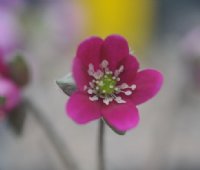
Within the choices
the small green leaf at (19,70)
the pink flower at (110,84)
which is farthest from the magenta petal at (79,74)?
the small green leaf at (19,70)

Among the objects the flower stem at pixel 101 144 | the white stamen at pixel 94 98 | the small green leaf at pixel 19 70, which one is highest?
the small green leaf at pixel 19 70

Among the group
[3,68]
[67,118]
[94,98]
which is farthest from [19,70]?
[67,118]

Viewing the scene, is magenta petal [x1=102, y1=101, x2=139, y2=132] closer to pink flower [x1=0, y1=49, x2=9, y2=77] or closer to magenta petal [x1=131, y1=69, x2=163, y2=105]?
magenta petal [x1=131, y1=69, x2=163, y2=105]

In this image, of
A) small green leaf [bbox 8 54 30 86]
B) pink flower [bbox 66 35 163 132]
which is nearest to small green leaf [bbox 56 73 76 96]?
pink flower [bbox 66 35 163 132]

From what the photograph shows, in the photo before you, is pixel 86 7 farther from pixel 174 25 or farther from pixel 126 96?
pixel 126 96

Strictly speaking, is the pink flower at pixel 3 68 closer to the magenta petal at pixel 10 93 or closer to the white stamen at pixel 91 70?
the magenta petal at pixel 10 93

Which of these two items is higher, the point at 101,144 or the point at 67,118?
the point at 67,118

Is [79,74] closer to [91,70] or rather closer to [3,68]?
[91,70]
